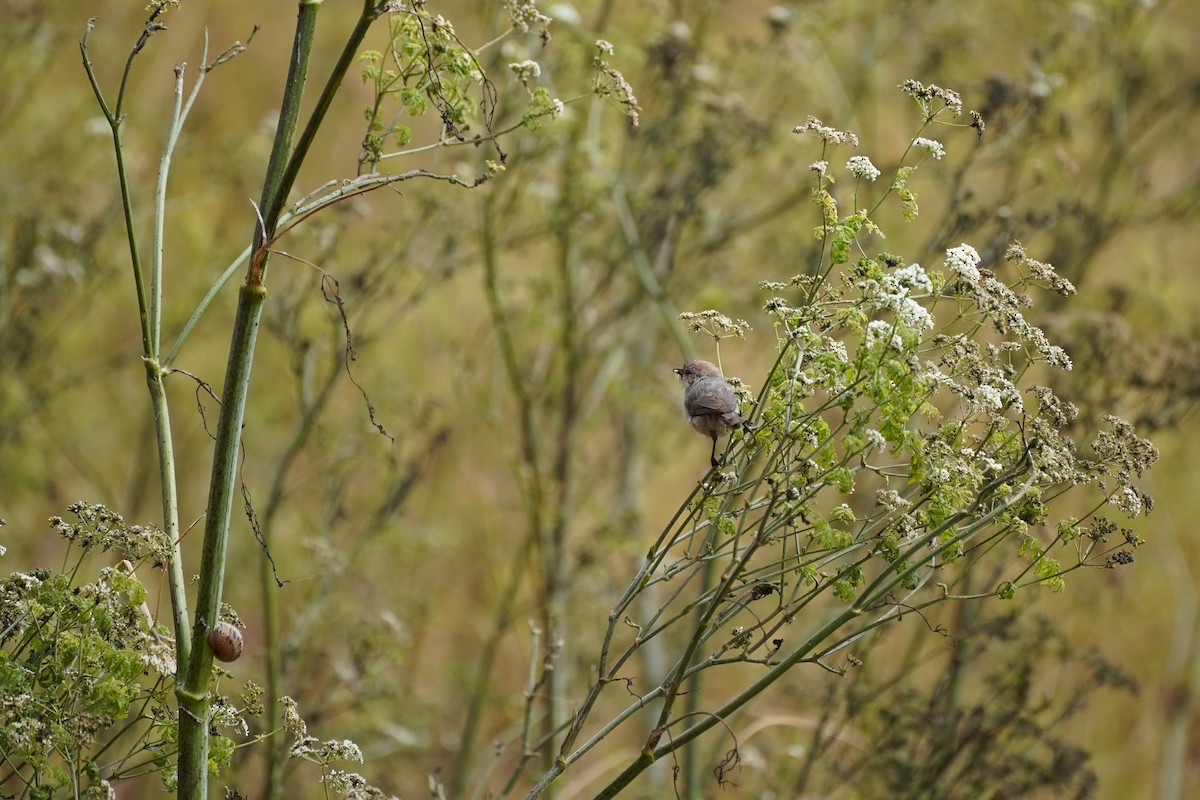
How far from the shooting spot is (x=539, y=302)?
7.15 metres

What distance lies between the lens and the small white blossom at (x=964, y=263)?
89.0 inches

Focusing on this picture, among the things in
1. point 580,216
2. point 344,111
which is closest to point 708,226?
point 580,216

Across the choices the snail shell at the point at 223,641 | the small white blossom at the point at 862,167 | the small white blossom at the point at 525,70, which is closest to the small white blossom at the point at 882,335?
the small white blossom at the point at 862,167

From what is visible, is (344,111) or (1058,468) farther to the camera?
(344,111)

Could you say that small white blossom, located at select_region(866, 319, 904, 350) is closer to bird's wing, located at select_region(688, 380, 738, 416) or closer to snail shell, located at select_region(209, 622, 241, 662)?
bird's wing, located at select_region(688, 380, 738, 416)

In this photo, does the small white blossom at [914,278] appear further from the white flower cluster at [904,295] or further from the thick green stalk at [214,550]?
the thick green stalk at [214,550]

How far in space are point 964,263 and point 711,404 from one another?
2.84ft

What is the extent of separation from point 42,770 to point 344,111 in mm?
8909

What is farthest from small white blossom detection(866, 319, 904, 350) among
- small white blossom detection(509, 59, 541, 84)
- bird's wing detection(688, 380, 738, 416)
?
small white blossom detection(509, 59, 541, 84)

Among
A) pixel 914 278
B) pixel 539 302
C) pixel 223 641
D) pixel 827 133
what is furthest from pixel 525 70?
pixel 539 302

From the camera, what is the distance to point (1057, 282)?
→ 2508 mm

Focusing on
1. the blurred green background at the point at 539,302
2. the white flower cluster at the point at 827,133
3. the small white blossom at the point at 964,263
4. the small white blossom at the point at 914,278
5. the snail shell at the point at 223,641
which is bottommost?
the snail shell at the point at 223,641

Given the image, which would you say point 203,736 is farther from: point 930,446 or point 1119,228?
point 1119,228

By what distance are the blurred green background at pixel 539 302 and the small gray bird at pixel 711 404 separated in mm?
1793
